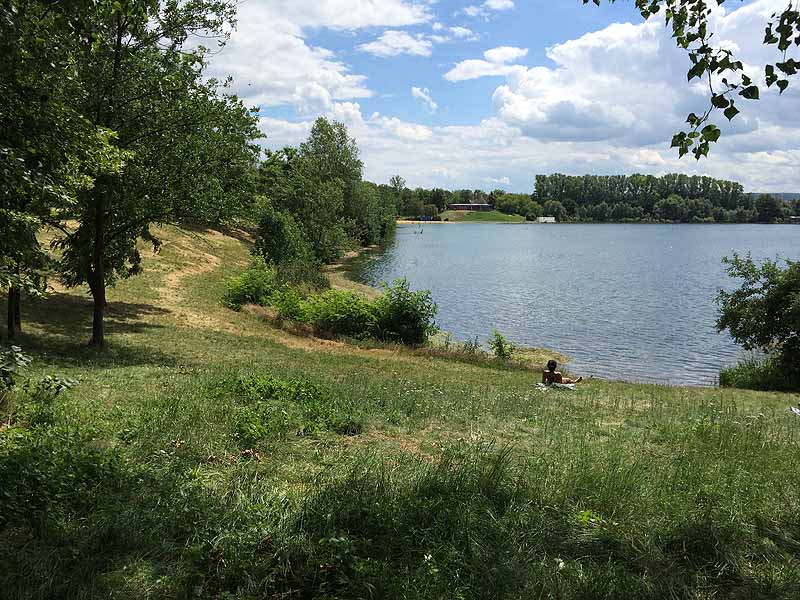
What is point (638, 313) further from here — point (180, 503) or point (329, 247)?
point (180, 503)

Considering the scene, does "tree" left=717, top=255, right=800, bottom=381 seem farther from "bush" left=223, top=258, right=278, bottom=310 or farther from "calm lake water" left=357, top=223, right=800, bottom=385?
"bush" left=223, top=258, right=278, bottom=310

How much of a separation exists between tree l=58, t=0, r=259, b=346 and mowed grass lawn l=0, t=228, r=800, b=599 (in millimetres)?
6914

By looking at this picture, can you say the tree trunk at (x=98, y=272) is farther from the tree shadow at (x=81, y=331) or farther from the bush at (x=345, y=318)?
the bush at (x=345, y=318)

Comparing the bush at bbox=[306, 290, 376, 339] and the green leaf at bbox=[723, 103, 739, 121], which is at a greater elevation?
the green leaf at bbox=[723, 103, 739, 121]

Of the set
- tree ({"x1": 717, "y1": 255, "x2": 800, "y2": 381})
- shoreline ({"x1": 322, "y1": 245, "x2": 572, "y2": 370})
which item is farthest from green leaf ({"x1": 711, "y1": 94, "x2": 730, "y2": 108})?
shoreline ({"x1": 322, "y1": 245, "x2": 572, "y2": 370})

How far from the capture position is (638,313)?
40188mm

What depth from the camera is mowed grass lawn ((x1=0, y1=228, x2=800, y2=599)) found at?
414 centimetres

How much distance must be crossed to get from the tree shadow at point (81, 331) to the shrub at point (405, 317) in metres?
9.57

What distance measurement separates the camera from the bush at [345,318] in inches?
1068

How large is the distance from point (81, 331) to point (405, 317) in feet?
44.5

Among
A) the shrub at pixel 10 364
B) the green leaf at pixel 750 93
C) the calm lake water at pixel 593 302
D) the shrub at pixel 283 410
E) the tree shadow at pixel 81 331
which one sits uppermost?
the green leaf at pixel 750 93

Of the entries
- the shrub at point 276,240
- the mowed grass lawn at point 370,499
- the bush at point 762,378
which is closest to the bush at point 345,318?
the bush at point 762,378

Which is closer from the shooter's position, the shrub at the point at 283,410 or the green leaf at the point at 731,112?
the green leaf at the point at 731,112

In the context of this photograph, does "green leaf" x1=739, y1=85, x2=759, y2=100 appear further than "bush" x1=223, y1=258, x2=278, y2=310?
No
